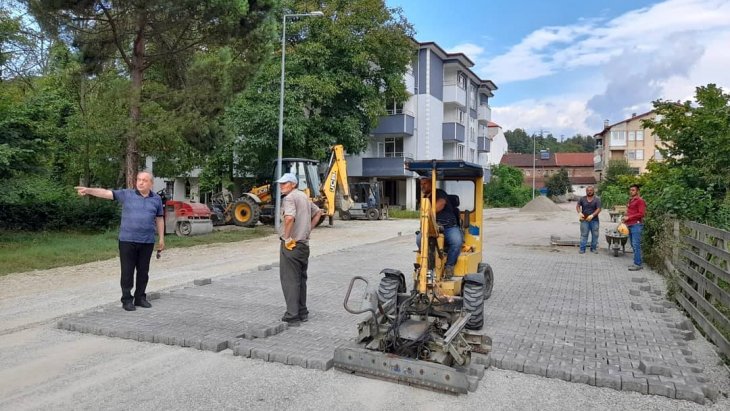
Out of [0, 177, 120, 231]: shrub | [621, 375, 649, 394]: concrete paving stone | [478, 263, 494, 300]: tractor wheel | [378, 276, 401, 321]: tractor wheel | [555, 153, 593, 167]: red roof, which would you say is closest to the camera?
[621, 375, 649, 394]: concrete paving stone

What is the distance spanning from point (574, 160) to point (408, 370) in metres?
127

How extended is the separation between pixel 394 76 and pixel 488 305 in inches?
1058

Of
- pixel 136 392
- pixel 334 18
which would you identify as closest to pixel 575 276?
pixel 136 392

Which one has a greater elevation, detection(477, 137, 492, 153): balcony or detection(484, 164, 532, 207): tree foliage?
detection(477, 137, 492, 153): balcony

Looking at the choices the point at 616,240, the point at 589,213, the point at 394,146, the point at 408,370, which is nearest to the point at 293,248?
the point at 408,370

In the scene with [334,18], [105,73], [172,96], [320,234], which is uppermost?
A: [334,18]

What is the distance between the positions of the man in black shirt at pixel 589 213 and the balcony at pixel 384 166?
79.7 ft

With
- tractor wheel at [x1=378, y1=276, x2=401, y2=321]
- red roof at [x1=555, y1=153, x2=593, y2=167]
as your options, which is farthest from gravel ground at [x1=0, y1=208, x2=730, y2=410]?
red roof at [x1=555, y1=153, x2=593, y2=167]

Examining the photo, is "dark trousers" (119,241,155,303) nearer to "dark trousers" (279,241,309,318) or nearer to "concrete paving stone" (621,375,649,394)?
"dark trousers" (279,241,309,318)

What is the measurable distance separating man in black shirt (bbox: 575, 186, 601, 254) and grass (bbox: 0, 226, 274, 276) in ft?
35.8

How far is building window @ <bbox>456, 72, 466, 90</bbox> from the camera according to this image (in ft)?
152

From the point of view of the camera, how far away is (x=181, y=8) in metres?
14.9

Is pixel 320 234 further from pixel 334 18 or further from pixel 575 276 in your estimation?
pixel 334 18

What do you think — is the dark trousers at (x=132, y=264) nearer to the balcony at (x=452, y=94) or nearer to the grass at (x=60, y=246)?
the grass at (x=60, y=246)
